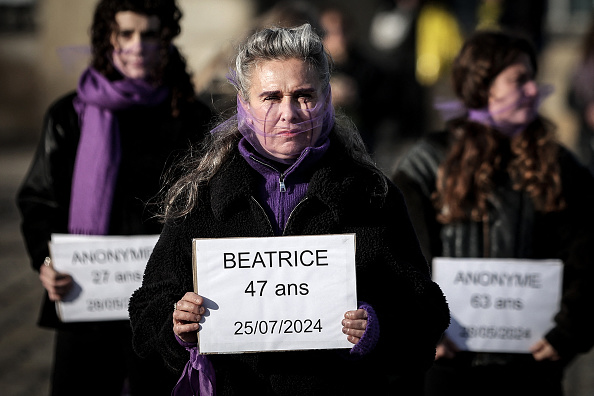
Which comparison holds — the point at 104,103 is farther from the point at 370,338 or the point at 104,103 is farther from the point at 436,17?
the point at 436,17

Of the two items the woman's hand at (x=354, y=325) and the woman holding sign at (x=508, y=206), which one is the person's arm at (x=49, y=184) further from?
the woman's hand at (x=354, y=325)

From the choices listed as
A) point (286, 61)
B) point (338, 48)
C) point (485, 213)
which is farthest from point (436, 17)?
point (286, 61)

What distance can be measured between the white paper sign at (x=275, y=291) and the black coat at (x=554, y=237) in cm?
127

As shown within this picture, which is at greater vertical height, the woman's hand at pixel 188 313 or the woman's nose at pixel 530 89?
the woman's nose at pixel 530 89

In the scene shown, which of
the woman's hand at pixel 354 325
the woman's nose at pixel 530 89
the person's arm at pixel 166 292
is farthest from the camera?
the woman's nose at pixel 530 89

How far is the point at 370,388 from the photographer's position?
2766 millimetres

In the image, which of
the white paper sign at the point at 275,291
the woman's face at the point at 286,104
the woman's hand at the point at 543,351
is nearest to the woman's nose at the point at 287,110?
the woman's face at the point at 286,104

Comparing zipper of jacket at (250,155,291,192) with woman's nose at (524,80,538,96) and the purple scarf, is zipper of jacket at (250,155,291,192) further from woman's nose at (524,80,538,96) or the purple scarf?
woman's nose at (524,80,538,96)

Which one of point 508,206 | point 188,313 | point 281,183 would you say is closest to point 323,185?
point 281,183

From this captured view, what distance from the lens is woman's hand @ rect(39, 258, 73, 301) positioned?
3.85 m

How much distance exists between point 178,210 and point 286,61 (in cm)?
54

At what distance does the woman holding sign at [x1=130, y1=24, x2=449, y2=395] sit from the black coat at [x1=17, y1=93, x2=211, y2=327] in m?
0.98

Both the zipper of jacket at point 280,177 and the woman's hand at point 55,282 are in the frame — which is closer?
the zipper of jacket at point 280,177

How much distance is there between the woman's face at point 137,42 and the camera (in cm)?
391
